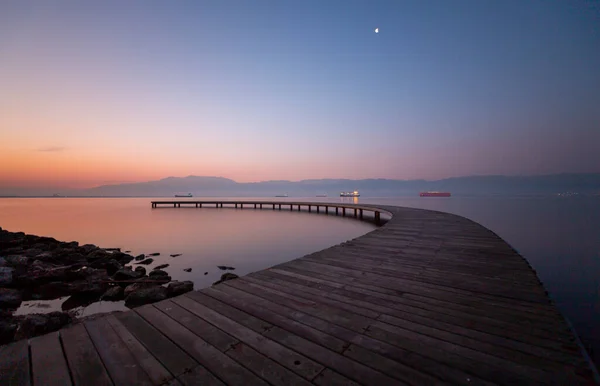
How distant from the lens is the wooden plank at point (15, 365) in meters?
1.84

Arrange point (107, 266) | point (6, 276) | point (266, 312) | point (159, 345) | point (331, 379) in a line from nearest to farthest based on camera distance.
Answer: point (331, 379)
point (159, 345)
point (266, 312)
point (6, 276)
point (107, 266)

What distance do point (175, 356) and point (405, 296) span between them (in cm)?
270

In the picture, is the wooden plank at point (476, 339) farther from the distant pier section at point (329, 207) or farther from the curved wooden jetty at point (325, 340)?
the distant pier section at point (329, 207)

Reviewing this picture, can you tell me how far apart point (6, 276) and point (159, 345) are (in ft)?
29.6

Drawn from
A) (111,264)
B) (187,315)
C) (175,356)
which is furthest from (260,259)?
(175,356)

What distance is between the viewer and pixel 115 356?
2.12m

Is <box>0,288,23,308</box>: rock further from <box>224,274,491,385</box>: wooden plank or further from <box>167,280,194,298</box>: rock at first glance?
<box>224,274,491,385</box>: wooden plank

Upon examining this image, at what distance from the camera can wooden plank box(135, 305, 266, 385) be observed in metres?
1.88

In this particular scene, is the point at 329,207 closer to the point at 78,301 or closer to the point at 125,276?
the point at 125,276

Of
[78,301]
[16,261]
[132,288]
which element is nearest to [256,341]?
[132,288]

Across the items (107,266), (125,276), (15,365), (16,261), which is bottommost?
(107,266)

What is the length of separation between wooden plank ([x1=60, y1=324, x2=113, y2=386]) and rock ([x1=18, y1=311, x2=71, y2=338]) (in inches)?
122

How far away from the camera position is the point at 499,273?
4.34 meters

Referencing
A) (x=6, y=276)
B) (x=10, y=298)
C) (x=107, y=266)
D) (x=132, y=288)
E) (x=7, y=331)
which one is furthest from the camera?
(x=107, y=266)
